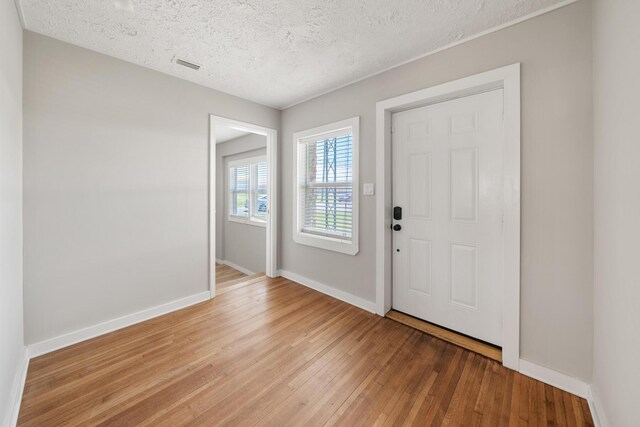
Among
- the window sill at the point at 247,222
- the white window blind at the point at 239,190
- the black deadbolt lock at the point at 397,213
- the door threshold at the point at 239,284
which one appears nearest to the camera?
the black deadbolt lock at the point at 397,213

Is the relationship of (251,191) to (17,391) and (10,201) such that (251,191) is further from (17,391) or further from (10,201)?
(17,391)

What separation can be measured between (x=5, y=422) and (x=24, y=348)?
82 cm

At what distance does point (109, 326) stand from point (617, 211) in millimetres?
3597

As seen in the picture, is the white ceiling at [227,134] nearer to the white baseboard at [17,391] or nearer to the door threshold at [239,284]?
the door threshold at [239,284]

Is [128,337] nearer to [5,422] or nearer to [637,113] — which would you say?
[5,422]

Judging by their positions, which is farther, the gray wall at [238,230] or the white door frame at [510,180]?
the gray wall at [238,230]

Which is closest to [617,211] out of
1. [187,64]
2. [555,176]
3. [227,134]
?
[555,176]

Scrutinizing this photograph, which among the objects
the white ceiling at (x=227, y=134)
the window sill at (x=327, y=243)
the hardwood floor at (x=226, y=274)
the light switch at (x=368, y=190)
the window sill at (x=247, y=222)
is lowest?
the hardwood floor at (x=226, y=274)

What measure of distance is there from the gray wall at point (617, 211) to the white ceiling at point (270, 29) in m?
0.67

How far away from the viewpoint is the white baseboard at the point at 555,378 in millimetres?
1554

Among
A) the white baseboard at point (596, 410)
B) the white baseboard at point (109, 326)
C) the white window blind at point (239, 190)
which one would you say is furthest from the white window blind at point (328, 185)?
the white window blind at point (239, 190)

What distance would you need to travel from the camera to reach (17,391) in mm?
1485

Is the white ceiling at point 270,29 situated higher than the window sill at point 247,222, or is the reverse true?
the white ceiling at point 270,29

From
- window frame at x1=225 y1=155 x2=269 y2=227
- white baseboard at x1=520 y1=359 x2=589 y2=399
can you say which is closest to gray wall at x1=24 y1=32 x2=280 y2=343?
window frame at x1=225 y1=155 x2=269 y2=227
